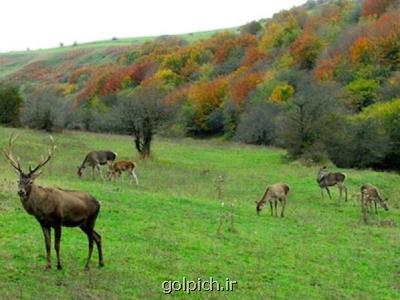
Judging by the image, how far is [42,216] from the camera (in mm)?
13344

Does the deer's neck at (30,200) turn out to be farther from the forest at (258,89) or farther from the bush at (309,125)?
the bush at (309,125)

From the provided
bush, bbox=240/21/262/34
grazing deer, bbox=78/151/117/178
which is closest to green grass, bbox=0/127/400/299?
grazing deer, bbox=78/151/117/178

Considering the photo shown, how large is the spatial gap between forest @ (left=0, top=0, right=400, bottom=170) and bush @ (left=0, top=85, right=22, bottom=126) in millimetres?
104

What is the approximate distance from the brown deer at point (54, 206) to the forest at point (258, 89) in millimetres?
32070

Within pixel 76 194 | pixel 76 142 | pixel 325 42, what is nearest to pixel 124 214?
pixel 76 194

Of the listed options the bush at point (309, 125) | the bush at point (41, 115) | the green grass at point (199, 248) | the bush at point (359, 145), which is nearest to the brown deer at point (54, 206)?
the green grass at point (199, 248)

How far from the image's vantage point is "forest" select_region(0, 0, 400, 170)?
169 ft

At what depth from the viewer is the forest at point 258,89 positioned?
51.5 meters

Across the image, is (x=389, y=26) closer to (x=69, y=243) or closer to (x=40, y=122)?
(x=40, y=122)

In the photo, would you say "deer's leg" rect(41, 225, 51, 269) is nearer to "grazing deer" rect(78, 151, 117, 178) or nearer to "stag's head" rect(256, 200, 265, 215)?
"stag's head" rect(256, 200, 265, 215)

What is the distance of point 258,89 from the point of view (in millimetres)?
94938

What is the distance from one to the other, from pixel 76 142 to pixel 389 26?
57342mm

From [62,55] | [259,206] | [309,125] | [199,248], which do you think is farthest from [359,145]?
[62,55]

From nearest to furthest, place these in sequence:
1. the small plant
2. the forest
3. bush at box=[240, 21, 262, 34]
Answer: the small plant → the forest → bush at box=[240, 21, 262, 34]
